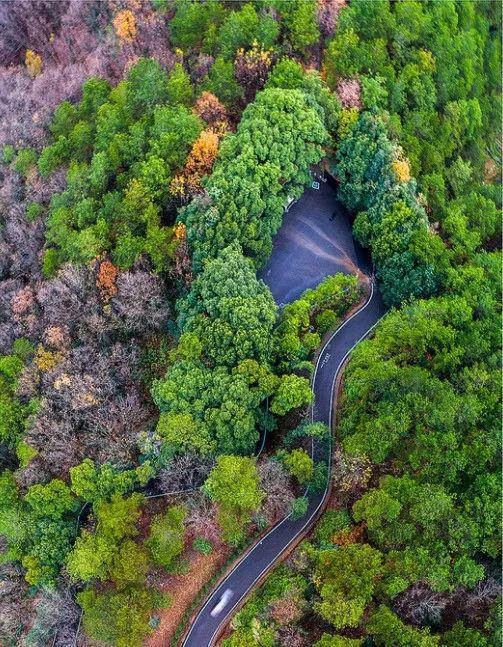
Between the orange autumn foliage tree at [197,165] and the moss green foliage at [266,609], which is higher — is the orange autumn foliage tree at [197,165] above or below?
above

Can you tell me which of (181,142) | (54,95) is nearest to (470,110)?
(181,142)

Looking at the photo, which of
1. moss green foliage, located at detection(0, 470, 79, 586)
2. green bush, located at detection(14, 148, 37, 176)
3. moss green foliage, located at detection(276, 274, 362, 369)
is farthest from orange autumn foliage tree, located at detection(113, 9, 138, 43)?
moss green foliage, located at detection(0, 470, 79, 586)

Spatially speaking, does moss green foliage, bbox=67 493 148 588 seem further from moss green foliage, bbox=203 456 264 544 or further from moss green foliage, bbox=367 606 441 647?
moss green foliage, bbox=367 606 441 647

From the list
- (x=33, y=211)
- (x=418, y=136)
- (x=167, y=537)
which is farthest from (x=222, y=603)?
(x=418, y=136)

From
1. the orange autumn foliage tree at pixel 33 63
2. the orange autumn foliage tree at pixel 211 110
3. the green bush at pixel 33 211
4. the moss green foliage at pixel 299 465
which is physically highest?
the orange autumn foliage tree at pixel 33 63

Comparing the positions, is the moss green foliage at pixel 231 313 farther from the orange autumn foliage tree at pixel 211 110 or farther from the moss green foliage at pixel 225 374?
the orange autumn foliage tree at pixel 211 110

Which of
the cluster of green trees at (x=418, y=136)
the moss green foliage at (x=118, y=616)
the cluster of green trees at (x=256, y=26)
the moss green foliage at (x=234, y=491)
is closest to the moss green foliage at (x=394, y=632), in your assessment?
the moss green foliage at (x=234, y=491)

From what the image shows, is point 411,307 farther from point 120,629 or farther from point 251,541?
point 120,629
